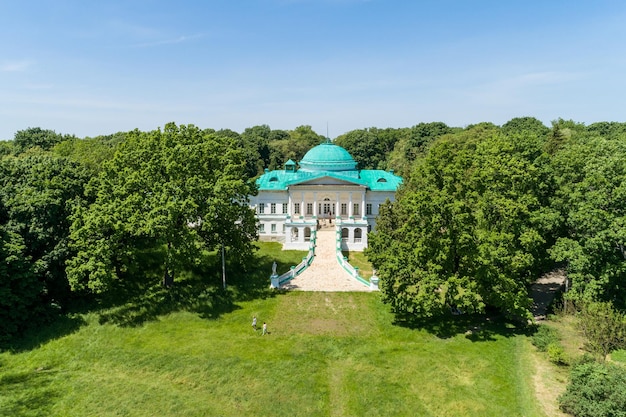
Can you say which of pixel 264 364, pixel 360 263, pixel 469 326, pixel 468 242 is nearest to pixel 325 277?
pixel 360 263

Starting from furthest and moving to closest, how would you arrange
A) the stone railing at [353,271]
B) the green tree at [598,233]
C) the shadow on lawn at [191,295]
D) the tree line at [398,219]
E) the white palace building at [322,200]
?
1. the white palace building at [322,200]
2. the stone railing at [353,271]
3. the shadow on lawn at [191,295]
4. the tree line at [398,219]
5. the green tree at [598,233]

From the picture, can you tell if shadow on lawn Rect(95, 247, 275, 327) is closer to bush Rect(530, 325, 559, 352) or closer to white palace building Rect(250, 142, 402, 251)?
white palace building Rect(250, 142, 402, 251)

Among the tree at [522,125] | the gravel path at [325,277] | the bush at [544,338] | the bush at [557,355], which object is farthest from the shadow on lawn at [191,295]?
the tree at [522,125]

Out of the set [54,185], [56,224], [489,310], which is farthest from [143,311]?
[489,310]

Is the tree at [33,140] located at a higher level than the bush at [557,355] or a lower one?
higher

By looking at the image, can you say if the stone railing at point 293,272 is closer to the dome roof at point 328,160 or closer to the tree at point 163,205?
the tree at point 163,205

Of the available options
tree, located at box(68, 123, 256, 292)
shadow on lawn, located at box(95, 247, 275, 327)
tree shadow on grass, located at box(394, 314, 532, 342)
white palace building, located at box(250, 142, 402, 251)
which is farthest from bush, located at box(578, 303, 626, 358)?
white palace building, located at box(250, 142, 402, 251)
